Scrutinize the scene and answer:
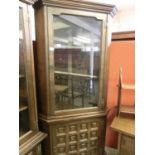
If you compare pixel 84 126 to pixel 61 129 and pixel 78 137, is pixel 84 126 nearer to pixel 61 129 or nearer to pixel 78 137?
pixel 78 137

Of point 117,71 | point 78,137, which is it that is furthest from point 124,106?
point 78,137

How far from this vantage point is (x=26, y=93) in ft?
4.80

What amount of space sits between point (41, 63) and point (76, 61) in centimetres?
39

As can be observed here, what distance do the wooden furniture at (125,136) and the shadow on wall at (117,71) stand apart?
0.40m

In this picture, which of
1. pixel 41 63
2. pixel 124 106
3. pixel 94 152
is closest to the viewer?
pixel 41 63

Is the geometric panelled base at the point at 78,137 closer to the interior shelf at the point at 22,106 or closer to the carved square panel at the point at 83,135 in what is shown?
the carved square panel at the point at 83,135

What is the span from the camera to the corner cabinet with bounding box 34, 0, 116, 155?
1.54m

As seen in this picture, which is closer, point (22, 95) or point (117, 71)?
point (22, 95)

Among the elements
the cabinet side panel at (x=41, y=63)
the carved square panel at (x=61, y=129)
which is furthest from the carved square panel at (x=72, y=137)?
the cabinet side panel at (x=41, y=63)

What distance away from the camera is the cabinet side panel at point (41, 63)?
4.98 feet
